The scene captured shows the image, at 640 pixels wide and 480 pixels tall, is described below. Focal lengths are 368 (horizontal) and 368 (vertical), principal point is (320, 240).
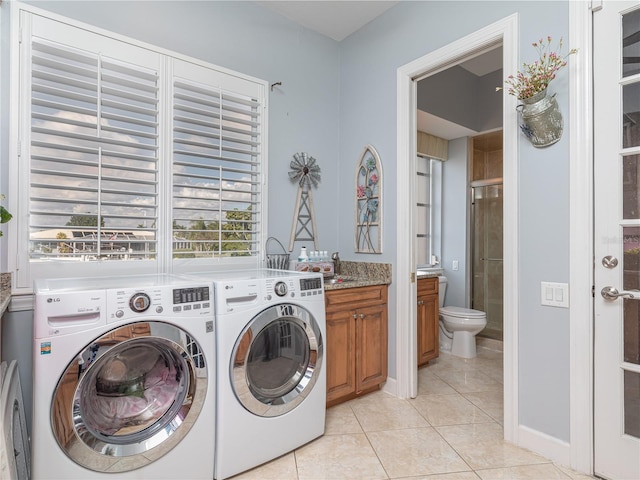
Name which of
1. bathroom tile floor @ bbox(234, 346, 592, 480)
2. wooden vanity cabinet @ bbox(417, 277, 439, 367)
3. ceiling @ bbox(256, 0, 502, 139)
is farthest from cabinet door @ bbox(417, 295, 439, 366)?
ceiling @ bbox(256, 0, 502, 139)

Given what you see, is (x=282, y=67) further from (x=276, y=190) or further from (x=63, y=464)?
(x=63, y=464)

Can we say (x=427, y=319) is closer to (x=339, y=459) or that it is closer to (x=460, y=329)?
(x=460, y=329)

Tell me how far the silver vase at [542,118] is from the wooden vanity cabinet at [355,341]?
1384mm

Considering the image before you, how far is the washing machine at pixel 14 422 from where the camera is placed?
1.34m

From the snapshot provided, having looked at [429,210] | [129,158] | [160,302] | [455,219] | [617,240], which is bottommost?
[160,302]

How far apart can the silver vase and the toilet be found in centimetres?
202

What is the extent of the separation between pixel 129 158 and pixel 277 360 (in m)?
1.46

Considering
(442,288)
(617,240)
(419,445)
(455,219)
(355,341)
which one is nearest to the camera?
(617,240)

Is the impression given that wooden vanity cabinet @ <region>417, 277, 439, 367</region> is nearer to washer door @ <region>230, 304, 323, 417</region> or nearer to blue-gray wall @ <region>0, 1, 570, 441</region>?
blue-gray wall @ <region>0, 1, 570, 441</region>

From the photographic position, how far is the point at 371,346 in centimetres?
266

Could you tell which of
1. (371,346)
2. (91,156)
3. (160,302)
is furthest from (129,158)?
(371,346)

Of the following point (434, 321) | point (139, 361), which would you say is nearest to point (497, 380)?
point (434, 321)

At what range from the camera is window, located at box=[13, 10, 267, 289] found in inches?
75.7

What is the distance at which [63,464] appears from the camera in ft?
4.66
